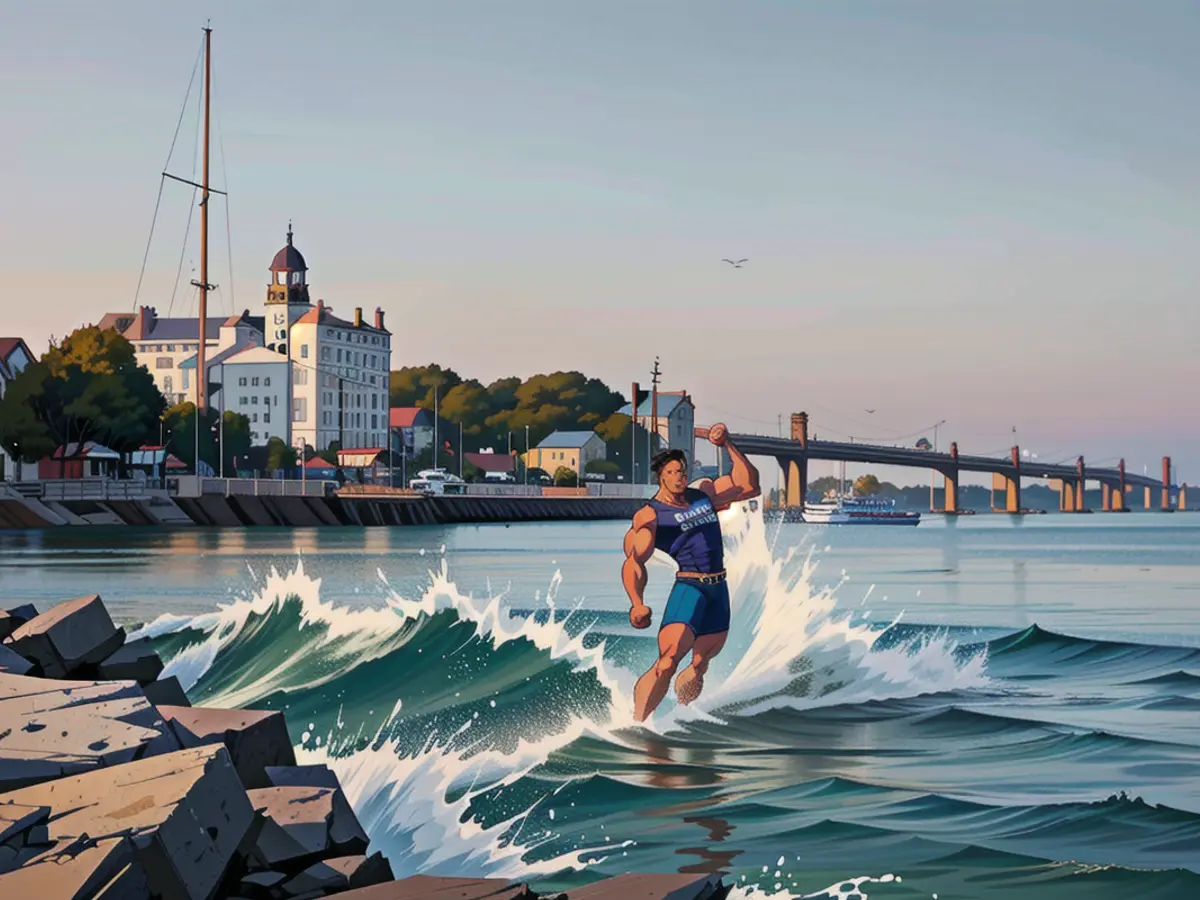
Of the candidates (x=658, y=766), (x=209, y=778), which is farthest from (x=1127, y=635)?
(x=209, y=778)

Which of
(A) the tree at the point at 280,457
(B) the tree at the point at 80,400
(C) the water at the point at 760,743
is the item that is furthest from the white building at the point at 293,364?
(C) the water at the point at 760,743

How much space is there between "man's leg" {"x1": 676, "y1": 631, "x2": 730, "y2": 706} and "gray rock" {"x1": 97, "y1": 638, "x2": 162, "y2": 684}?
13.5ft

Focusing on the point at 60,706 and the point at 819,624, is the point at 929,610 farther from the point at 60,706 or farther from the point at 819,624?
the point at 60,706

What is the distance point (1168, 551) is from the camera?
3270 inches

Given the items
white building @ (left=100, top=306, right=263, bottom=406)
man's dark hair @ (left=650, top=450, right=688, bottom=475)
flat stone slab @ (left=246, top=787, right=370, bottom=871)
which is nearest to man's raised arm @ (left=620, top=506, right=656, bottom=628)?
man's dark hair @ (left=650, top=450, right=688, bottom=475)

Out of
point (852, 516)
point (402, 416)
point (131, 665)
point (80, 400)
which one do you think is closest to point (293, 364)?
point (402, 416)

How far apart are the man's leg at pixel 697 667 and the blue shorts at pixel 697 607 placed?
8cm

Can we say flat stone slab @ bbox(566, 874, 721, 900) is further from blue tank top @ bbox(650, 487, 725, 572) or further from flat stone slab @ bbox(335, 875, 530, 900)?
blue tank top @ bbox(650, 487, 725, 572)

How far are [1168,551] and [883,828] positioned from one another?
7854 centimetres

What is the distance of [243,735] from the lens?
9.19 m

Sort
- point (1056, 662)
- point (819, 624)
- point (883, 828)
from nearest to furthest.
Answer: point (883, 828) → point (819, 624) → point (1056, 662)

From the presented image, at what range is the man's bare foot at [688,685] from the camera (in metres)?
12.7

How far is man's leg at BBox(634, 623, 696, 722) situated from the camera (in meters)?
12.1

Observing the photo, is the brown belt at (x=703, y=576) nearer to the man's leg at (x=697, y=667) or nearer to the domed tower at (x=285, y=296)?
the man's leg at (x=697, y=667)
